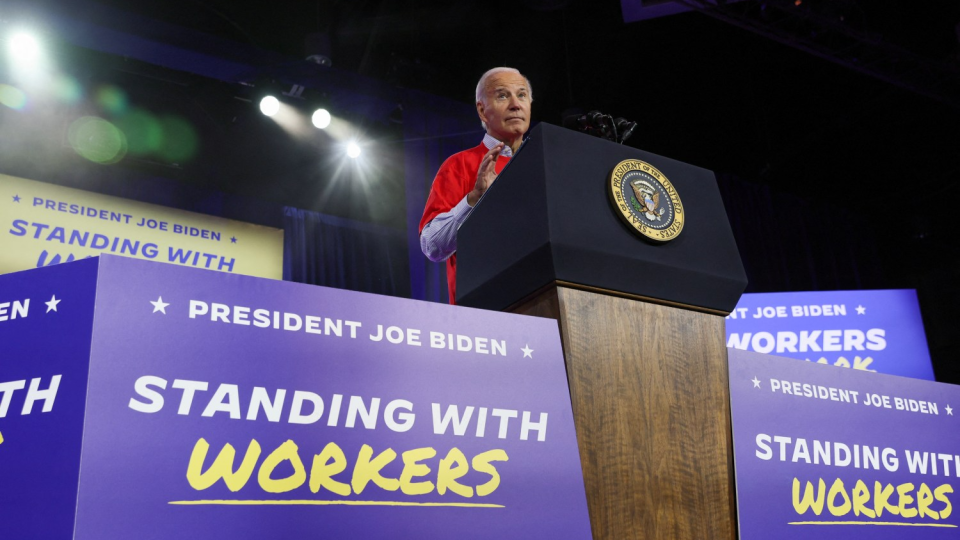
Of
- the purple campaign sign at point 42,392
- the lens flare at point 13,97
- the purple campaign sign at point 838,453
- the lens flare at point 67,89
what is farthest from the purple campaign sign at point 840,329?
the lens flare at point 13,97

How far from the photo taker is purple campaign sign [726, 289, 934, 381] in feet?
9.38

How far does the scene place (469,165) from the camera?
1.76 metres

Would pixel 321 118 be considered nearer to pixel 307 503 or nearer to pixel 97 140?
pixel 97 140

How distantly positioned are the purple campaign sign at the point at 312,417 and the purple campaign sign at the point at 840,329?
2.16 metres

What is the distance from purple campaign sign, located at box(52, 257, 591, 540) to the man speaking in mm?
643

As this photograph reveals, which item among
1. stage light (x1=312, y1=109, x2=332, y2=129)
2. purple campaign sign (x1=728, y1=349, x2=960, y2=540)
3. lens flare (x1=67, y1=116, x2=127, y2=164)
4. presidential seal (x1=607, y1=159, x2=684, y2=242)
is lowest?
purple campaign sign (x1=728, y1=349, x2=960, y2=540)

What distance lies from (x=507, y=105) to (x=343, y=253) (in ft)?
14.7

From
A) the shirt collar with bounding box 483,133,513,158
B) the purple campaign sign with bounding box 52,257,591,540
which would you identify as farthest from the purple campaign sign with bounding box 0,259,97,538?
the shirt collar with bounding box 483,133,513,158

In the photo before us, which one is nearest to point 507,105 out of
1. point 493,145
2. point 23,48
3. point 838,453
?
point 493,145

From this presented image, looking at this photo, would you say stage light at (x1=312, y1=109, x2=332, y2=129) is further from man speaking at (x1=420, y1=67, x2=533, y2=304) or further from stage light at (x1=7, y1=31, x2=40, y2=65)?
man speaking at (x1=420, y1=67, x2=533, y2=304)

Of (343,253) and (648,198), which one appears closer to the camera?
(648,198)

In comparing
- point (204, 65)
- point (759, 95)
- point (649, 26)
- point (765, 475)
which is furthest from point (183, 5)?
point (765, 475)

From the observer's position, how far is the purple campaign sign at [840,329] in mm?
2859

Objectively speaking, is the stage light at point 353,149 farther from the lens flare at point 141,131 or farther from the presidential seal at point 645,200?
the presidential seal at point 645,200
